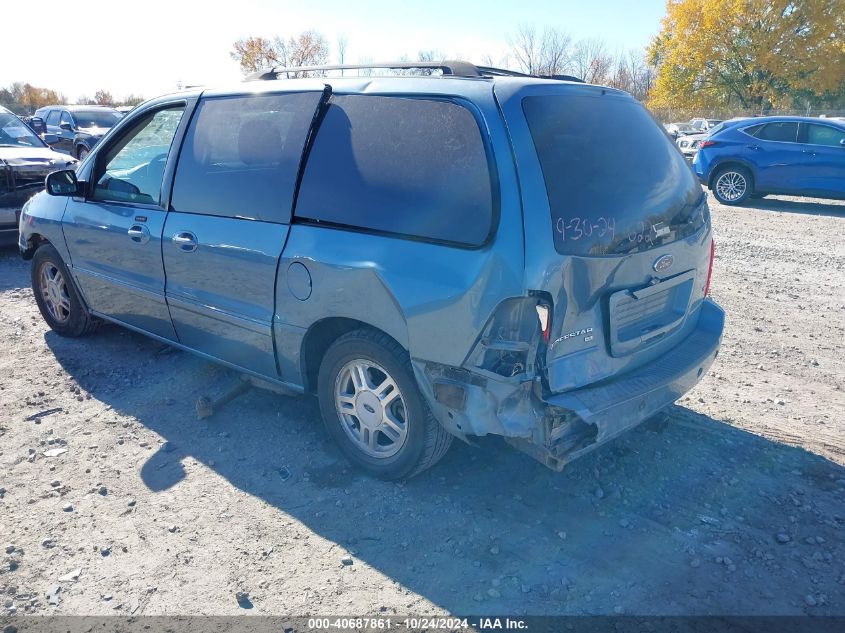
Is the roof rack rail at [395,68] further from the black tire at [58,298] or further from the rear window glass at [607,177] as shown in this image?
the black tire at [58,298]

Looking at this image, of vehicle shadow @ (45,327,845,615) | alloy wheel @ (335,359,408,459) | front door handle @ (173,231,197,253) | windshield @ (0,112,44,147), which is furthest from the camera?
windshield @ (0,112,44,147)

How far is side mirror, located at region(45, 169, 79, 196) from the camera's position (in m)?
4.76

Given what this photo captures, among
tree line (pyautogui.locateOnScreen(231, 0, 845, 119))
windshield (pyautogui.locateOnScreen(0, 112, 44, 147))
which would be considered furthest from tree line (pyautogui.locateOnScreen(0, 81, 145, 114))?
windshield (pyautogui.locateOnScreen(0, 112, 44, 147))

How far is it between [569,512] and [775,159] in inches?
466

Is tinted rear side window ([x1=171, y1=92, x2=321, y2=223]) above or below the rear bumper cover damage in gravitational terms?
above

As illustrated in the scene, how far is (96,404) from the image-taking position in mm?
4469

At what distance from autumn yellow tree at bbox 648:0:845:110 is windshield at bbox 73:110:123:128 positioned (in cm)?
3166

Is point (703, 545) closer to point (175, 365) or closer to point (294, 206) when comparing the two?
point (294, 206)

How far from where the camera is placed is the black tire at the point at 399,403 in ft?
10.5

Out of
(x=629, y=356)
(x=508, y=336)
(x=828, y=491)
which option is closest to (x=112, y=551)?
(x=508, y=336)

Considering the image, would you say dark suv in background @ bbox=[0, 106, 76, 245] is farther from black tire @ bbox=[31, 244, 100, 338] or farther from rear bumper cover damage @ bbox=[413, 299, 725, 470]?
rear bumper cover damage @ bbox=[413, 299, 725, 470]

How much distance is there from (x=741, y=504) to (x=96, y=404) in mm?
3952

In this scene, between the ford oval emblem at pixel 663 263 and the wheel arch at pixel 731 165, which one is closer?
the ford oval emblem at pixel 663 263

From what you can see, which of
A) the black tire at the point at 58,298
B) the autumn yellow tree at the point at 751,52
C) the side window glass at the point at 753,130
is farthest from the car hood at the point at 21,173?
the autumn yellow tree at the point at 751,52
